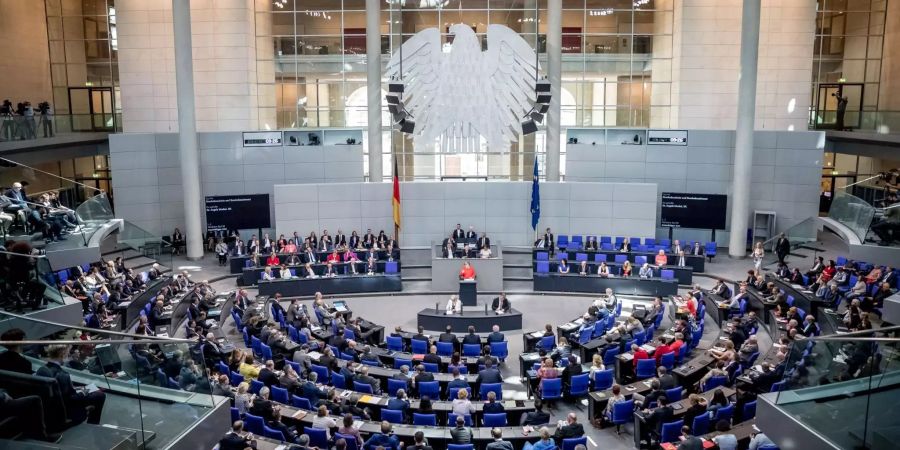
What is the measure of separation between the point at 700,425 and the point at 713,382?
1.99m

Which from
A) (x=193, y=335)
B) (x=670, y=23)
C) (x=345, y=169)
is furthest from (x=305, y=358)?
(x=670, y=23)

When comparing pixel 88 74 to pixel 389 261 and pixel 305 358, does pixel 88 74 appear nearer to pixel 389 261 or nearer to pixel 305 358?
pixel 389 261

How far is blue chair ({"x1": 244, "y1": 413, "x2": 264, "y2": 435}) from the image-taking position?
11.1 m

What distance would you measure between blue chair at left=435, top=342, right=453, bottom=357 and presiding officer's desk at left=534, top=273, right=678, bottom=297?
709cm

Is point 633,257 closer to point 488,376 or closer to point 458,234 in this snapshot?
point 458,234

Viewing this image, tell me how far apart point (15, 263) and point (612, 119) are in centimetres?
2265

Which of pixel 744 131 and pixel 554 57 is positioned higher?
pixel 554 57

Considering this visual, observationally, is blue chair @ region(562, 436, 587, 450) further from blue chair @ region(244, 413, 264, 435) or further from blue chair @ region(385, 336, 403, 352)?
blue chair @ region(385, 336, 403, 352)

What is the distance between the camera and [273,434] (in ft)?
36.4

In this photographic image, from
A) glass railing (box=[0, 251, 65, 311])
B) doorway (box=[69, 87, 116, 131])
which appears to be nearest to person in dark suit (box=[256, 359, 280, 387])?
glass railing (box=[0, 251, 65, 311])

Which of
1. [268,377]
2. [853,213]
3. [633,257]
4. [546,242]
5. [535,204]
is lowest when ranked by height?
[268,377]

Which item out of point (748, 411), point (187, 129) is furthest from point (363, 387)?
point (187, 129)

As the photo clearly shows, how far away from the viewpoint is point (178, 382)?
310 inches

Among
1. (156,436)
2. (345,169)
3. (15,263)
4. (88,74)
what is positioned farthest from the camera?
(88,74)
